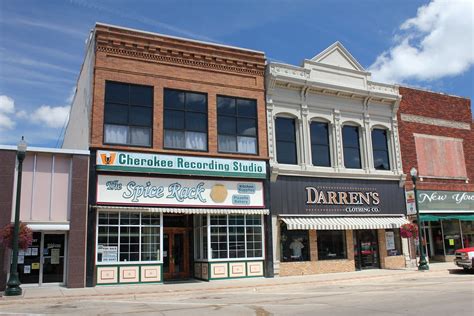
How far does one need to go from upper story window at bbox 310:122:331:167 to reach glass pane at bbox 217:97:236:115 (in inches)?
184

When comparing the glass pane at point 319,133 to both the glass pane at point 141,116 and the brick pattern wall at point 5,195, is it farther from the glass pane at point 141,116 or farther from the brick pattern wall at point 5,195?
the brick pattern wall at point 5,195

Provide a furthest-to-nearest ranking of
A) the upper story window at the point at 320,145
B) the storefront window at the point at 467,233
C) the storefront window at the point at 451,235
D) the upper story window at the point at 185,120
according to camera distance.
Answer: the storefront window at the point at 467,233 → the storefront window at the point at 451,235 → the upper story window at the point at 320,145 → the upper story window at the point at 185,120

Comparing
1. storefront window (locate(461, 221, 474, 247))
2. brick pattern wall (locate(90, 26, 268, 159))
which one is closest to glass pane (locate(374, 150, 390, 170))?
storefront window (locate(461, 221, 474, 247))

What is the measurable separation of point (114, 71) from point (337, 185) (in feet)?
40.1

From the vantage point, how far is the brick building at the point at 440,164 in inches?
1079

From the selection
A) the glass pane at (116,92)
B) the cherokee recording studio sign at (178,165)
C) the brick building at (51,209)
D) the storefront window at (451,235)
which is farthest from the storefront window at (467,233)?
the brick building at (51,209)

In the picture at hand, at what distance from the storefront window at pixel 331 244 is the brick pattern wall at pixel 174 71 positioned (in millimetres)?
5160

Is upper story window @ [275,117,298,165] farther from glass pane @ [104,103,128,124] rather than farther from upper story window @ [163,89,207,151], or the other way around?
glass pane @ [104,103,128,124]

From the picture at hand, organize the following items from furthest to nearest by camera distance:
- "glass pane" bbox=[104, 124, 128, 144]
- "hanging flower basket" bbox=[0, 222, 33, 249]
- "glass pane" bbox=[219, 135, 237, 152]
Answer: "glass pane" bbox=[219, 135, 237, 152] → "glass pane" bbox=[104, 124, 128, 144] → "hanging flower basket" bbox=[0, 222, 33, 249]

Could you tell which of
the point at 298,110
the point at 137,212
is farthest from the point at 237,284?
the point at 298,110

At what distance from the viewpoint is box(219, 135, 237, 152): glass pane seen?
21.7 m

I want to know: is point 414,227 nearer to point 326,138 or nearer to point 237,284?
point 326,138

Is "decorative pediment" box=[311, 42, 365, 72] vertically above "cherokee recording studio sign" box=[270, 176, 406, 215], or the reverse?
"decorative pediment" box=[311, 42, 365, 72]

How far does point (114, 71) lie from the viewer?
20031mm
